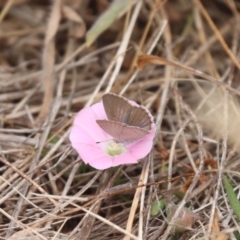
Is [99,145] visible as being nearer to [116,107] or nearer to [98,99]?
[116,107]

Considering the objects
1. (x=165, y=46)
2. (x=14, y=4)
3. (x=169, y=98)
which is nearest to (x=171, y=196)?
(x=169, y=98)

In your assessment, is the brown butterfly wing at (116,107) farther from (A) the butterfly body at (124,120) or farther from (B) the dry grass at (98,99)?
(B) the dry grass at (98,99)

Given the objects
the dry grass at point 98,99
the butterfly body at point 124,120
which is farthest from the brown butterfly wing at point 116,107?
the dry grass at point 98,99

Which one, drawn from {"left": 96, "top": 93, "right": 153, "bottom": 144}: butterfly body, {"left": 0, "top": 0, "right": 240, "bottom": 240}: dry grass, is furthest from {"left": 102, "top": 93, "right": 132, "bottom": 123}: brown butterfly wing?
{"left": 0, "top": 0, "right": 240, "bottom": 240}: dry grass

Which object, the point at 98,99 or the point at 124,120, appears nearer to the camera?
the point at 124,120

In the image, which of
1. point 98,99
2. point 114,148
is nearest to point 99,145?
point 114,148

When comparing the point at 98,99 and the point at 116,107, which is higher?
the point at 116,107

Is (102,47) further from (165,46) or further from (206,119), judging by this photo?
(206,119)
